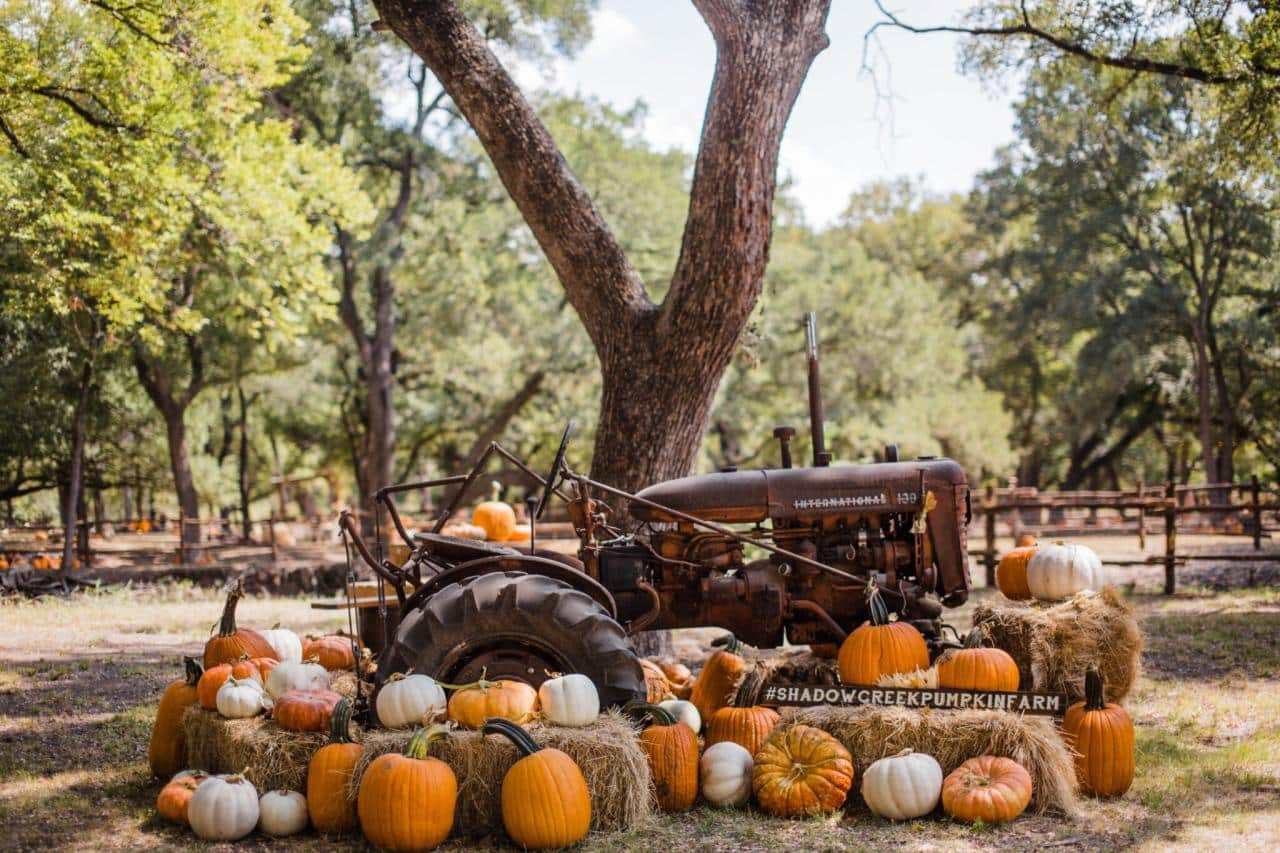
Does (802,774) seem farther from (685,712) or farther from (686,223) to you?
(686,223)

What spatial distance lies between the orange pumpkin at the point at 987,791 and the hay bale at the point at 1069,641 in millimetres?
1041

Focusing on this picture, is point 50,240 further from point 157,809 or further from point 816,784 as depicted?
point 816,784

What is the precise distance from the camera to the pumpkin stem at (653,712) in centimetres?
512

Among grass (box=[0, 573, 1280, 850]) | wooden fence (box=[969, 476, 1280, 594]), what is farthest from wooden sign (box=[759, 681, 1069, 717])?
wooden fence (box=[969, 476, 1280, 594])

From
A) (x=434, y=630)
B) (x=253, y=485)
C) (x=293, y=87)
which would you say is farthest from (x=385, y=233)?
(x=253, y=485)

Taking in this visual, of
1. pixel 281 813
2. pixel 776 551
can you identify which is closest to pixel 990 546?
pixel 776 551

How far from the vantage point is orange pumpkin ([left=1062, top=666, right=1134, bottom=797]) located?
5027mm

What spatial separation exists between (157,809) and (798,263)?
26.0 m

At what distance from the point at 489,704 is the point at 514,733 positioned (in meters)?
0.31

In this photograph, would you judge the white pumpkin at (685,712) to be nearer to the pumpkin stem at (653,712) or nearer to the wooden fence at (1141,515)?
the pumpkin stem at (653,712)

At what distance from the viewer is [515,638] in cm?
526

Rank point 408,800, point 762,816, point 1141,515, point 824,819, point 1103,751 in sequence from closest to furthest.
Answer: point 408,800 < point 824,819 < point 762,816 < point 1103,751 < point 1141,515

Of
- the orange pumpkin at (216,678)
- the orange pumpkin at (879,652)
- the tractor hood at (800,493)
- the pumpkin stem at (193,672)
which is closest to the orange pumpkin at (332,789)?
the orange pumpkin at (216,678)

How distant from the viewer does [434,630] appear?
5203 millimetres
